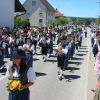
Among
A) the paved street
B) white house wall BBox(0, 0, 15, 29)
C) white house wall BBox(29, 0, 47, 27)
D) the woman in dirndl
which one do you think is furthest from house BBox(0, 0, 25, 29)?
white house wall BBox(29, 0, 47, 27)

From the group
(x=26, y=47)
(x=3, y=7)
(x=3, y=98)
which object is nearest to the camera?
(x=3, y=98)

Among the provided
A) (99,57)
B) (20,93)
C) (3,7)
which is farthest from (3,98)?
(3,7)

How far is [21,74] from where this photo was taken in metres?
7.21

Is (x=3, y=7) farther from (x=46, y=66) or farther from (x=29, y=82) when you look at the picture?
(x=29, y=82)

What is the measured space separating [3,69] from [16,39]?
596cm

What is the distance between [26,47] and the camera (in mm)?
16094

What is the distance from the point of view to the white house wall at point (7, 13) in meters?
40.7

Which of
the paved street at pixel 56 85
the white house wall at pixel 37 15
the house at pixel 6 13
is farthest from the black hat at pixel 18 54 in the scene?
the white house wall at pixel 37 15

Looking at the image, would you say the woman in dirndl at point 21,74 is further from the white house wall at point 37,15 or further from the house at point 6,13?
the white house wall at point 37,15

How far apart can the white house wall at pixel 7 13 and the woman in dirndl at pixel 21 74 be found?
33643 millimetres

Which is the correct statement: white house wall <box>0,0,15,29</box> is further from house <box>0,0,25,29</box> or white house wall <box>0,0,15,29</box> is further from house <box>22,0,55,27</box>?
house <box>22,0,55,27</box>

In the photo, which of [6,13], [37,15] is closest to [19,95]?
[6,13]

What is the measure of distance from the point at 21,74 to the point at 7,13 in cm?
3529

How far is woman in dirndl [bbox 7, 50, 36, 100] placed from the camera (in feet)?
23.5
